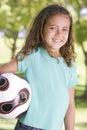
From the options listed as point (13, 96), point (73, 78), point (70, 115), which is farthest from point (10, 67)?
point (70, 115)

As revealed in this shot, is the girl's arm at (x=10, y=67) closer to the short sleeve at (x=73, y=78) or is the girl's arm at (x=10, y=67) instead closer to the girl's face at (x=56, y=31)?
the girl's face at (x=56, y=31)

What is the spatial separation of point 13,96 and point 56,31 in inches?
21.9

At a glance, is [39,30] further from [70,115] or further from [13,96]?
[70,115]

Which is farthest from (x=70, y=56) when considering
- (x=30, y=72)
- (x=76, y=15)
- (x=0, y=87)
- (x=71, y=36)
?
(x=76, y=15)

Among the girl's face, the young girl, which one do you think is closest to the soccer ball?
the young girl

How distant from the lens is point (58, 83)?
296 centimetres

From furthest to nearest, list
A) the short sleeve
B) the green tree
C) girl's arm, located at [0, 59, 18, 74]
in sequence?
the green tree → the short sleeve → girl's arm, located at [0, 59, 18, 74]

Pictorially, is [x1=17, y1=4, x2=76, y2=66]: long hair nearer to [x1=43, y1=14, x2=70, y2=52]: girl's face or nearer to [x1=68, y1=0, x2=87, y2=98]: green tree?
[x1=43, y1=14, x2=70, y2=52]: girl's face

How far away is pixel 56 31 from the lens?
2.96 m

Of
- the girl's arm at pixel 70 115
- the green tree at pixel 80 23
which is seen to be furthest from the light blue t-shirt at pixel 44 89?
the green tree at pixel 80 23

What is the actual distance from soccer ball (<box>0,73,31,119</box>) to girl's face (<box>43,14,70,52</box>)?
33cm

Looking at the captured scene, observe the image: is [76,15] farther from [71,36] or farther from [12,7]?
[71,36]

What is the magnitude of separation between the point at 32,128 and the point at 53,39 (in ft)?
2.06

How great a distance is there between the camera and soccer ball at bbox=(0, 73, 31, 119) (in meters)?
2.97
